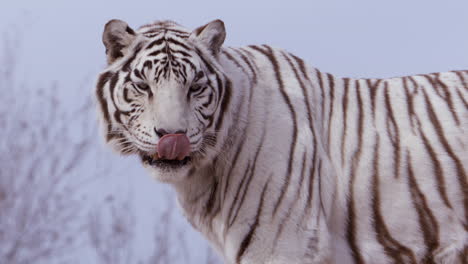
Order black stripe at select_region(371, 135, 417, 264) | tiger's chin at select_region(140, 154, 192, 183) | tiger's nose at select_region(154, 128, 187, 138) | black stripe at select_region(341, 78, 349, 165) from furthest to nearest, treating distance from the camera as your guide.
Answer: black stripe at select_region(341, 78, 349, 165) → black stripe at select_region(371, 135, 417, 264) → tiger's chin at select_region(140, 154, 192, 183) → tiger's nose at select_region(154, 128, 187, 138)

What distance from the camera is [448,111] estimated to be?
3.46 metres

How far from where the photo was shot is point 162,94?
2.81 m

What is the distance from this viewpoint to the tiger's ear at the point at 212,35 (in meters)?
3.08

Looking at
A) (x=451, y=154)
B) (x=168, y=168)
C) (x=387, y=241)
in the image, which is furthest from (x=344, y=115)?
(x=168, y=168)

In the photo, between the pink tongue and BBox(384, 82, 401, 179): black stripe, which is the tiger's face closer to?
the pink tongue

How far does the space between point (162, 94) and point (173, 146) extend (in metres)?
0.25

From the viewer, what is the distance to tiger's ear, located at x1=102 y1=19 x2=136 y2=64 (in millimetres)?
3014

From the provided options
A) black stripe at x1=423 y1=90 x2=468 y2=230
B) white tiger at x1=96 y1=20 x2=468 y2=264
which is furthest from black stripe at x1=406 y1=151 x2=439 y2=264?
black stripe at x1=423 y1=90 x2=468 y2=230

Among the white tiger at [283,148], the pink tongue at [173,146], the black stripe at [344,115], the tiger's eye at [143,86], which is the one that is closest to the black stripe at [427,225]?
the white tiger at [283,148]

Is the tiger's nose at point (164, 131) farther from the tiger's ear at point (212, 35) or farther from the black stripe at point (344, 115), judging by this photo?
the black stripe at point (344, 115)

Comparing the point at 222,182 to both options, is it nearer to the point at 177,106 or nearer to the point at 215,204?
the point at 215,204

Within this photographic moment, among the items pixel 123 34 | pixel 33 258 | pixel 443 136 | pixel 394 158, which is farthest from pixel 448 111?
pixel 33 258

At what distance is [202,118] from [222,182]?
41 cm

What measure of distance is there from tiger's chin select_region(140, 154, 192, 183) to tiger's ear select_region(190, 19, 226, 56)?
610 mm
